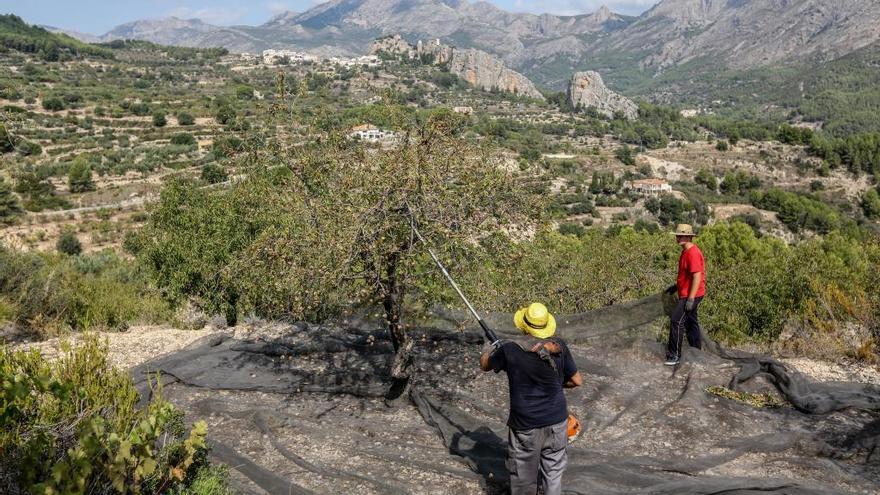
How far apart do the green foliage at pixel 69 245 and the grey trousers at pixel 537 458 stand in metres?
35.6

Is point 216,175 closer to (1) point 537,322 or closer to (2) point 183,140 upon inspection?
(1) point 537,322

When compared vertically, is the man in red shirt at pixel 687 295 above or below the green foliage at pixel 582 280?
above

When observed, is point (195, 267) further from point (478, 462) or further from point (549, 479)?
point (549, 479)

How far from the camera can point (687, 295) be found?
819 cm

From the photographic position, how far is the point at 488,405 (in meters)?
7.23

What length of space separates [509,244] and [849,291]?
9.09 metres

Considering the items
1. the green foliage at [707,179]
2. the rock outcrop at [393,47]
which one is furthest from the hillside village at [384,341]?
the rock outcrop at [393,47]

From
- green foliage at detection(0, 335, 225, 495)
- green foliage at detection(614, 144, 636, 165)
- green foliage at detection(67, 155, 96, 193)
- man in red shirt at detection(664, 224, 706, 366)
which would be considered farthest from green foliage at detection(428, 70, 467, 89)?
green foliage at detection(0, 335, 225, 495)

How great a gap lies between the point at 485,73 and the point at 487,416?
162736 mm

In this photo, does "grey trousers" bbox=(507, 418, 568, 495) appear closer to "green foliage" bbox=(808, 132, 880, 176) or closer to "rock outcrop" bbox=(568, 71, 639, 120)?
"green foliage" bbox=(808, 132, 880, 176)

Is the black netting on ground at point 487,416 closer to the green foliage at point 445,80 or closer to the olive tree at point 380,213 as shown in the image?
the olive tree at point 380,213

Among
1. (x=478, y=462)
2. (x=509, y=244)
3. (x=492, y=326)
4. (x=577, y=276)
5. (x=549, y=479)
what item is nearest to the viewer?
(x=549, y=479)

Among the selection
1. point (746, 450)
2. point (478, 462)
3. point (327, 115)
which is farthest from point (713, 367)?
point (327, 115)

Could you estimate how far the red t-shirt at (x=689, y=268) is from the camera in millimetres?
8047
